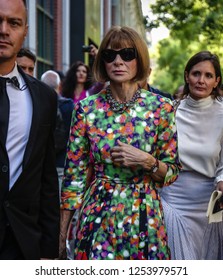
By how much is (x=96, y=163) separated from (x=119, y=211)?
0.31 metres

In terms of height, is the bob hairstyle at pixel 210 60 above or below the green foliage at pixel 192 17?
below

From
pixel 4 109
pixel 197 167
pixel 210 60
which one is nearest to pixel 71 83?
pixel 210 60

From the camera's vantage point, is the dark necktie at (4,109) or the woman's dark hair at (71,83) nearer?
the dark necktie at (4,109)

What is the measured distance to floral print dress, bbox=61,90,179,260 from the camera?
3.82 m

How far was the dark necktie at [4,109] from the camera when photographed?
10.1ft

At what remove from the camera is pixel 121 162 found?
3746 mm

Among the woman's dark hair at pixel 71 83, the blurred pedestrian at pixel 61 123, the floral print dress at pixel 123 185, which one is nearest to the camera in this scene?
→ the floral print dress at pixel 123 185

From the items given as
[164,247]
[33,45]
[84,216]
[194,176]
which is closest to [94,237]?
[84,216]

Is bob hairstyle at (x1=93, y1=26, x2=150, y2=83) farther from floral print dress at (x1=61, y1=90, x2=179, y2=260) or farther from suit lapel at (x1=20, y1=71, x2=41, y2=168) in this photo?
suit lapel at (x1=20, y1=71, x2=41, y2=168)

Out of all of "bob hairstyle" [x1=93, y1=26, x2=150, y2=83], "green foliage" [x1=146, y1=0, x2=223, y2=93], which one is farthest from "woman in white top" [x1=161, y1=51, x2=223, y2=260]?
"bob hairstyle" [x1=93, y1=26, x2=150, y2=83]

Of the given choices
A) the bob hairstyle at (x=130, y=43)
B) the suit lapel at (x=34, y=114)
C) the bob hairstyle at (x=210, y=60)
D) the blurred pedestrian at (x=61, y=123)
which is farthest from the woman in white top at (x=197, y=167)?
the suit lapel at (x=34, y=114)

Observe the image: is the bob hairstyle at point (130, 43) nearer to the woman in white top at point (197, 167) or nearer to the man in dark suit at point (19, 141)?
the man in dark suit at point (19, 141)

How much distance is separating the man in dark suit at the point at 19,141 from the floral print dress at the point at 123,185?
0.50 meters

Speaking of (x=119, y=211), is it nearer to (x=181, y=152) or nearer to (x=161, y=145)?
(x=161, y=145)
